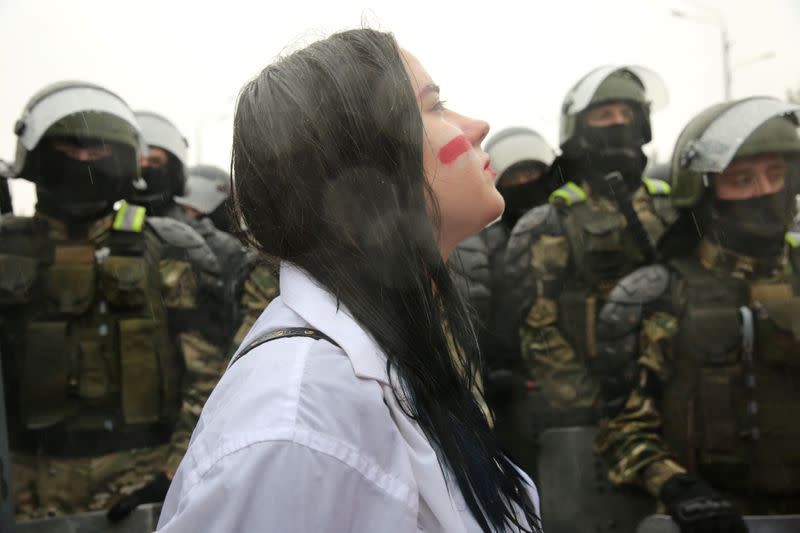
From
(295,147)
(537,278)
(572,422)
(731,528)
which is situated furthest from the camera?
(537,278)

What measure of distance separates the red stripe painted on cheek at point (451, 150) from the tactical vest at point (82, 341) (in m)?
3.05

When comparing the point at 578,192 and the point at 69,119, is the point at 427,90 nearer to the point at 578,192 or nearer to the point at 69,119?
the point at 69,119

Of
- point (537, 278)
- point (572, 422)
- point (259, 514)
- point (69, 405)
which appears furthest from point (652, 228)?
point (259, 514)

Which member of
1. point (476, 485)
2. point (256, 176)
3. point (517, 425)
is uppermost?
point (256, 176)

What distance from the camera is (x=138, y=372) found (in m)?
3.83

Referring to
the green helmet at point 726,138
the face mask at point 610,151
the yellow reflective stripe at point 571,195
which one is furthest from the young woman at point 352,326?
the face mask at point 610,151

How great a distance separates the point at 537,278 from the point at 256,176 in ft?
12.9

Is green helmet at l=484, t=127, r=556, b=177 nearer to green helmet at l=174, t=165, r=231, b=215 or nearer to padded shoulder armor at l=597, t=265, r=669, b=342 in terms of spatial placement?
green helmet at l=174, t=165, r=231, b=215

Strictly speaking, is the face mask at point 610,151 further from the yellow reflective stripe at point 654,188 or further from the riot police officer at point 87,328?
the riot police officer at point 87,328

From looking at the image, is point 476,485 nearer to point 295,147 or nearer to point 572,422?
point 295,147

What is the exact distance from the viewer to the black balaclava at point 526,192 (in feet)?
20.5

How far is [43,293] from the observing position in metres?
3.81

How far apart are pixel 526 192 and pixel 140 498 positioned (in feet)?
14.1

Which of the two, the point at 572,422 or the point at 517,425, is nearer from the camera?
the point at 572,422
